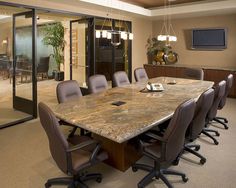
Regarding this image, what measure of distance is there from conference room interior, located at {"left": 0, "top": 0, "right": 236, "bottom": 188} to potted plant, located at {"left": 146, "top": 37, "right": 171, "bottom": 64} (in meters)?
0.19

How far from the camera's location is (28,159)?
314 centimetres

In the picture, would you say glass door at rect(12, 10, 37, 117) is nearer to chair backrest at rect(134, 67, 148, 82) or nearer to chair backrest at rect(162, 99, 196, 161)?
chair backrest at rect(134, 67, 148, 82)

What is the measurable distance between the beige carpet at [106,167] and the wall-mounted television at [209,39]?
13.2 ft

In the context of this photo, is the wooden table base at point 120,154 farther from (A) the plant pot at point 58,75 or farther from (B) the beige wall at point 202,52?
(A) the plant pot at point 58,75

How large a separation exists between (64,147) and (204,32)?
21.7 ft

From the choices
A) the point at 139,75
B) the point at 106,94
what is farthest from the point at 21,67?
the point at 139,75

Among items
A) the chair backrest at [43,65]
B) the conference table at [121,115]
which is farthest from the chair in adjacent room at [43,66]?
the conference table at [121,115]

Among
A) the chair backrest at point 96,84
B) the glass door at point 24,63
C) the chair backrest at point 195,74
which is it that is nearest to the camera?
the chair backrest at point 96,84

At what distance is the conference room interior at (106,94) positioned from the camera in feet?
8.63

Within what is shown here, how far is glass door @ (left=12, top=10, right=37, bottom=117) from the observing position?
4.84m

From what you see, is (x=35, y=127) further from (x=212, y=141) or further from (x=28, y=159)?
(x=212, y=141)

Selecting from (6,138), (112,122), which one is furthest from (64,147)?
(6,138)

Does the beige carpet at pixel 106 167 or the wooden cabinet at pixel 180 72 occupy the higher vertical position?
the wooden cabinet at pixel 180 72

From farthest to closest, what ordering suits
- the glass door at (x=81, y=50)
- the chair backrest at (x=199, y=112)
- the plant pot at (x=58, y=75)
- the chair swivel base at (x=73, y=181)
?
the plant pot at (x=58, y=75) < the glass door at (x=81, y=50) < the chair backrest at (x=199, y=112) < the chair swivel base at (x=73, y=181)
